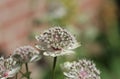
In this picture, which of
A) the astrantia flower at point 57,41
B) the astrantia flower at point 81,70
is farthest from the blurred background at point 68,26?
the astrantia flower at point 81,70

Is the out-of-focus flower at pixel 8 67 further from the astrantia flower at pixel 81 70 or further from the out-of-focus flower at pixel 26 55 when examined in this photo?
the astrantia flower at pixel 81 70

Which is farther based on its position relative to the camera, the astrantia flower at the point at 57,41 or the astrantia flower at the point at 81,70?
the astrantia flower at the point at 57,41

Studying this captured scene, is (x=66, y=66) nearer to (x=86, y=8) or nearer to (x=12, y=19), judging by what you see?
(x=12, y=19)

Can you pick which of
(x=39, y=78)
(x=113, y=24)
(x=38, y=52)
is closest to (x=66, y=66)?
(x=38, y=52)

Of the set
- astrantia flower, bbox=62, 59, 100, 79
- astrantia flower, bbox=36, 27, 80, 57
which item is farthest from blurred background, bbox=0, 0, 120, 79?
astrantia flower, bbox=62, 59, 100, 79

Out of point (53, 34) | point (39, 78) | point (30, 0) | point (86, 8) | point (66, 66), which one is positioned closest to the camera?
point (66, 66)

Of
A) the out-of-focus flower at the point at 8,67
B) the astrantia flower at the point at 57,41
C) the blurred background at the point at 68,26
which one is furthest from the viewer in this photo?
the blurred background at the point at 68,26
